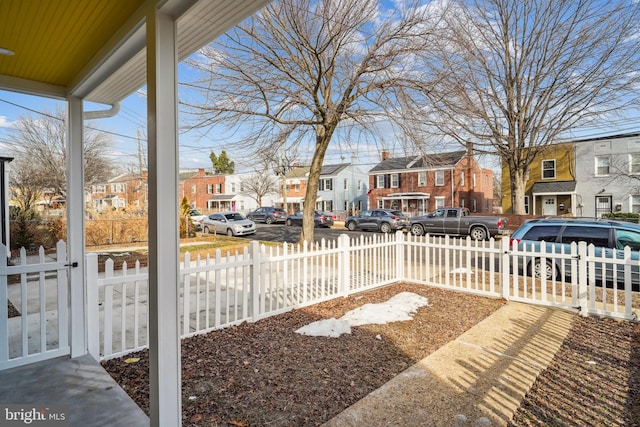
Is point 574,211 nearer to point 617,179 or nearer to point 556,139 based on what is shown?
point 617,179

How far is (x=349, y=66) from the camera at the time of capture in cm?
818

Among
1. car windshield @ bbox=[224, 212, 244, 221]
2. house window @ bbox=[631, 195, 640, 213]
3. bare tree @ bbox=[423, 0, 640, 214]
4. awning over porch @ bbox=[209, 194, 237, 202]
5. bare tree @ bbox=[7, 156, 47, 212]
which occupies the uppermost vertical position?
bare tree @ bbox=[423, 0, 640, 214]

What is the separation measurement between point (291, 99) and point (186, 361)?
22.1 ft

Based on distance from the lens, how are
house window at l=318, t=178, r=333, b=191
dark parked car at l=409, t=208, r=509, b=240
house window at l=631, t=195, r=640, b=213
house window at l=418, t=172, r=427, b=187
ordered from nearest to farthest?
1. dark parked car at l=409, t=208, r=509, b=240
2. house window at l=631, t=195, r=640, b=213
3. house window at l=418, t=172, r=427, b=187
4. house window at l=318, t=178, r=333, b=191

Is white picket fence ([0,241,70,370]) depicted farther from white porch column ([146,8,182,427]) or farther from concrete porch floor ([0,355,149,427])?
white porch column ([146,8,182,427])


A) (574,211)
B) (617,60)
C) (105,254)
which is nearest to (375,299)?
(105,254)

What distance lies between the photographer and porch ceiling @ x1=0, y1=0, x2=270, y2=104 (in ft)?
6.17

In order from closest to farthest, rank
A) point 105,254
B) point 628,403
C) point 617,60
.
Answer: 1. point 628,403
2. point 105,254
3. point 617,60

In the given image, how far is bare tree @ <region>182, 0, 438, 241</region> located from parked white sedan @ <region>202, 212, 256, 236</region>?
927 cm

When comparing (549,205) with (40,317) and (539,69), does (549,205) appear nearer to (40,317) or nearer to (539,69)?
(539,69)

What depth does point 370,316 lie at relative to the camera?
4.64 m

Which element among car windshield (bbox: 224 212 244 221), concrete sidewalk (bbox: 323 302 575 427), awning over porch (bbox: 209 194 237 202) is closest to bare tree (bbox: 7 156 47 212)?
car windshield (bbox: 224 212 244 221)

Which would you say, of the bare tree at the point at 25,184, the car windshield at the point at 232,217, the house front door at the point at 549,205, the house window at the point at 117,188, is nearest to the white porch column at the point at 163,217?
the bare tree at the point at 25,184

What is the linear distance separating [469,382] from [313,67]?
7.82 m
